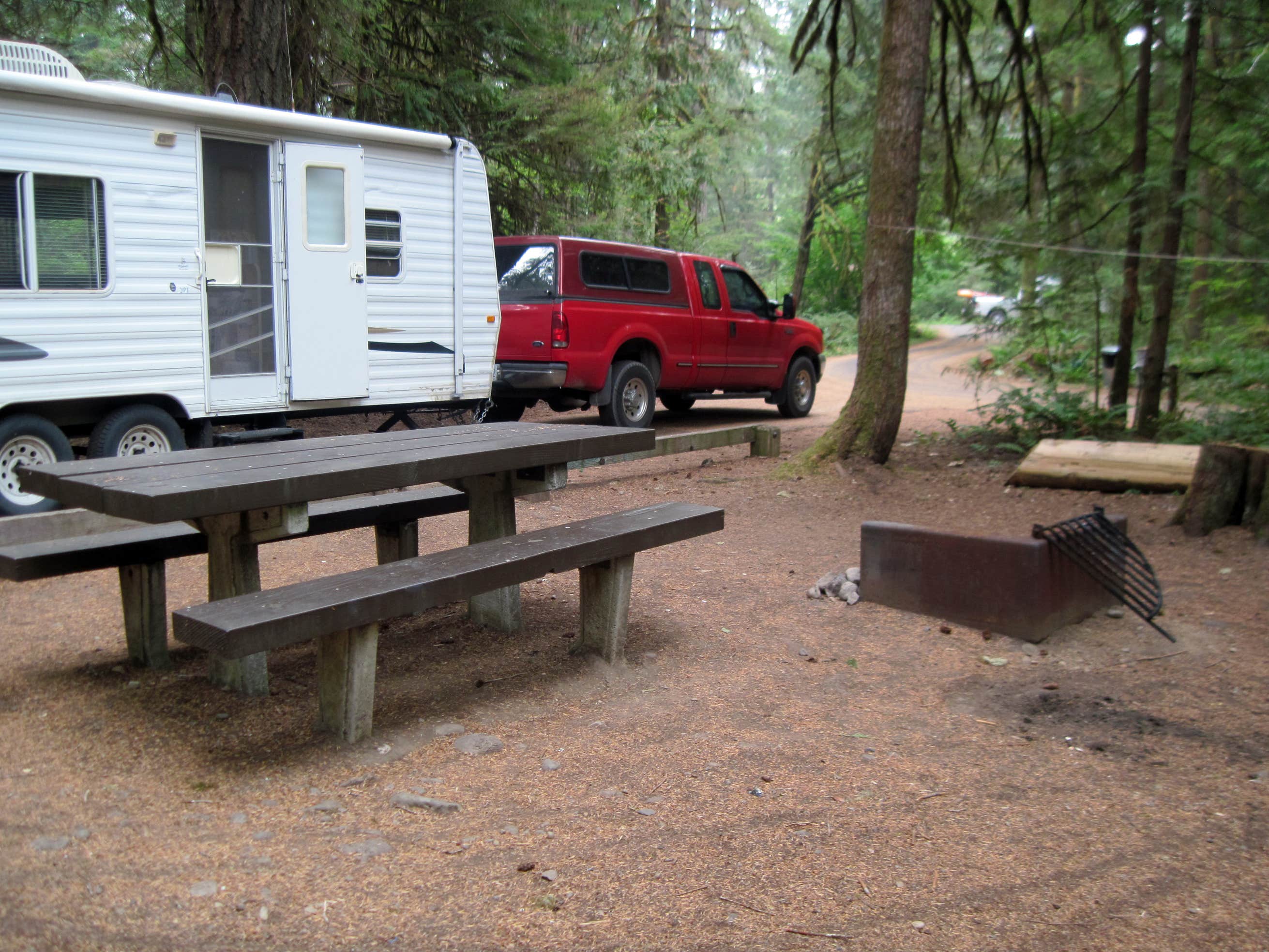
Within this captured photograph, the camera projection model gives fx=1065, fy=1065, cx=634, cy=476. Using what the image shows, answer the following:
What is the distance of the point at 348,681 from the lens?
3.70 meters

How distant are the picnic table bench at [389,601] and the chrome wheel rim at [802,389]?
9.81 m

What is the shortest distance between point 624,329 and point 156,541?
7473 millimetres

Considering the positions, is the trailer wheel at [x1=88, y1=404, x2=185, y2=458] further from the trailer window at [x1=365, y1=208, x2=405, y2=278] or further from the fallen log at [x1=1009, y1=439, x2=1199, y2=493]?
the fallen log at [x1=1009, y1=439, x2=1199, y2=493]

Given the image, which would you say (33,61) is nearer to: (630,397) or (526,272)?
(526,272)

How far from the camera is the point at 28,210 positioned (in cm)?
696

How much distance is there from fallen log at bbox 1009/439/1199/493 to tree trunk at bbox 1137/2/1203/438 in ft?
5.01

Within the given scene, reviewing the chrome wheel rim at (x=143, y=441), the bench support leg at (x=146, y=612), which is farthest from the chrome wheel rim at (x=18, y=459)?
the bench support leg at (x=146, y=612)

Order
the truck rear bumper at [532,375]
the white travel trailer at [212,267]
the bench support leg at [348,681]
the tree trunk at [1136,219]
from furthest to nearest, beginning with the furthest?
the truck rear bumper at [532,375] → the tree trunk at [1136,219] → the white travel trailer at [212,267] → the bench support leg at [348,681]

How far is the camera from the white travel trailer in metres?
6.98

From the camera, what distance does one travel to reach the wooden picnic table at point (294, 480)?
342 centimetres

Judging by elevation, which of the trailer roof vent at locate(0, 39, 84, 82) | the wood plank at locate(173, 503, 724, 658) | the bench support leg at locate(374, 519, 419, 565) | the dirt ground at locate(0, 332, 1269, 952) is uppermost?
the trailer roof vent at locate(0, 39, 84, 82)

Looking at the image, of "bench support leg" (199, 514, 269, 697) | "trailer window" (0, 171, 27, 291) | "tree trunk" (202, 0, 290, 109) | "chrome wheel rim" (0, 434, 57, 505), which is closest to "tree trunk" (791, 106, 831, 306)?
"tree trunk" (202, 0, 290, 109)

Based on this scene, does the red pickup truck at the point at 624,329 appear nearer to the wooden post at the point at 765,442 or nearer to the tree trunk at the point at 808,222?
the wooden post at the point at 765,442

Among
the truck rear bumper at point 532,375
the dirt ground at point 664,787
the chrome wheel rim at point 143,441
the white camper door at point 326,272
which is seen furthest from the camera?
the truck rear bumper at point 532,375
